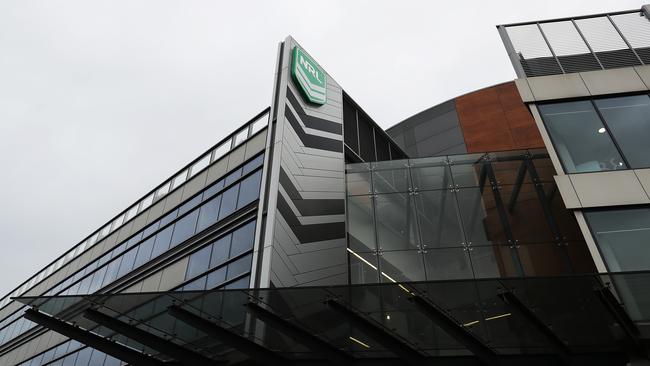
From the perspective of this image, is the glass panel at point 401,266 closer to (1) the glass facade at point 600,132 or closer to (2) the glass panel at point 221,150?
(1) the glass facade at point 600,132

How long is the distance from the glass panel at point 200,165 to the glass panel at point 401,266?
1195cm

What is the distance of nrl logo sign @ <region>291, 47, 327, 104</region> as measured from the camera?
1845 centimetres

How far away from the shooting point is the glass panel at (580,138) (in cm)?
1198

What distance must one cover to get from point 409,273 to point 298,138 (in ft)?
23.3

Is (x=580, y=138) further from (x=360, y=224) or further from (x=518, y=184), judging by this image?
(x=360, y=224)

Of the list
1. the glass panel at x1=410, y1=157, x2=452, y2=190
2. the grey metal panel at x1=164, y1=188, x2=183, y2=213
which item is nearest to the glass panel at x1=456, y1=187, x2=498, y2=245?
the glass panel at x1=410, y1=157, x2=452, y2=190

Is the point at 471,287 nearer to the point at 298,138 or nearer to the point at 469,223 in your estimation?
the point at 469,223

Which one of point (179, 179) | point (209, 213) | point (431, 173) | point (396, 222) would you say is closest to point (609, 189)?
→ point (431, 173)

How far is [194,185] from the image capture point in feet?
70.4

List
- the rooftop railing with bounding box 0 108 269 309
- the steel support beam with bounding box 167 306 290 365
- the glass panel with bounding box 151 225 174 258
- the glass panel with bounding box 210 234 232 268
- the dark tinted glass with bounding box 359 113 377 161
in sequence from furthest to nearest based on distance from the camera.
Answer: the glass panel with bounding box 151 225 174 258
the dark tinted glass with bounding box 359 113 377 161
the rooftop railing with bounding box 0 108 269 309
the glass panel with bounding box 210 234 232 268
the steel support beam with bounding box 167 306 290 365

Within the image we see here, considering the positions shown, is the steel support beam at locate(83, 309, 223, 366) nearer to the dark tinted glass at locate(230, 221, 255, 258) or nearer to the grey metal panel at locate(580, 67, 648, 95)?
the dark tinted glass at locate(230, 221, 255, 258)

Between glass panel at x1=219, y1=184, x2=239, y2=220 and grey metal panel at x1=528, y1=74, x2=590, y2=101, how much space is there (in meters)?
11.7

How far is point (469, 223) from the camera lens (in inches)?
526

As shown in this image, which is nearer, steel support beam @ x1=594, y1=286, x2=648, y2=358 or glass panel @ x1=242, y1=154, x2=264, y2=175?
steel support beam @ x1=594, y1=286, x2=648, y2=358
